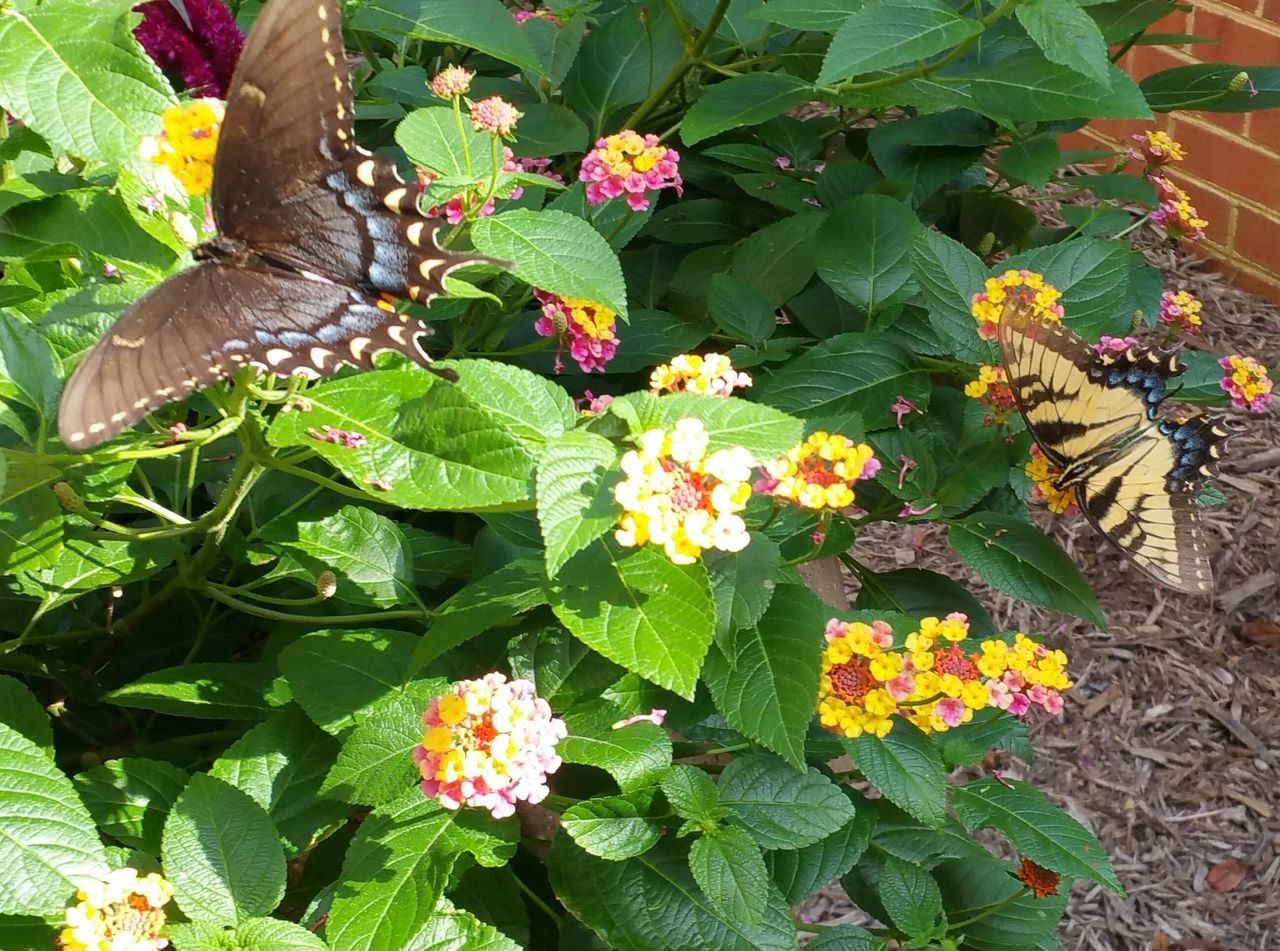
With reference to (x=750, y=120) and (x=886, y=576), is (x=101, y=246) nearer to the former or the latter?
(x=750, y=120)

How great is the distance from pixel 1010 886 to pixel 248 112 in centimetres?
122

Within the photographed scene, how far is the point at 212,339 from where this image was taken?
39.4 inches

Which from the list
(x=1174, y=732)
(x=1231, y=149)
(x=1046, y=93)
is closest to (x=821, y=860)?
(x=1046, y=93)

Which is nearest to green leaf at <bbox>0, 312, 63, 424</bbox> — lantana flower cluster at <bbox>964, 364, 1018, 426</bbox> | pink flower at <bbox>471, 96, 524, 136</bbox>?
pink flower at <bbox>471, 96, 524, 136</bbox>

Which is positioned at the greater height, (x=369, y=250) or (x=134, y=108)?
(x=134, y=108)

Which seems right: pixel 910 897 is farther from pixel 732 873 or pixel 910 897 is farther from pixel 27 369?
pixel 27 369

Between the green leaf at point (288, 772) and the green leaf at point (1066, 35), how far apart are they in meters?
1.23

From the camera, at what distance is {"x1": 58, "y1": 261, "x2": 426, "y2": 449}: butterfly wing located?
919 mm

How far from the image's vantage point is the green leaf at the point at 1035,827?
4.43 feet

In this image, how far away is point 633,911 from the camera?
3.99ft

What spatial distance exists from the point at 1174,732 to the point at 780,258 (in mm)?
1373

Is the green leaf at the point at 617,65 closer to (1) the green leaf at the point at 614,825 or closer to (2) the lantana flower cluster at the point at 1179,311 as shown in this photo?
(2) the lantana flower cluster at the point at 1179,311

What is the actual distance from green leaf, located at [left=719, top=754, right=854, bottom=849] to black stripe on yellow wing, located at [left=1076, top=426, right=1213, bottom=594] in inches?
24.9

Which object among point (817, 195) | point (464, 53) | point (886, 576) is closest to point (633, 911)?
point (886, 576)
